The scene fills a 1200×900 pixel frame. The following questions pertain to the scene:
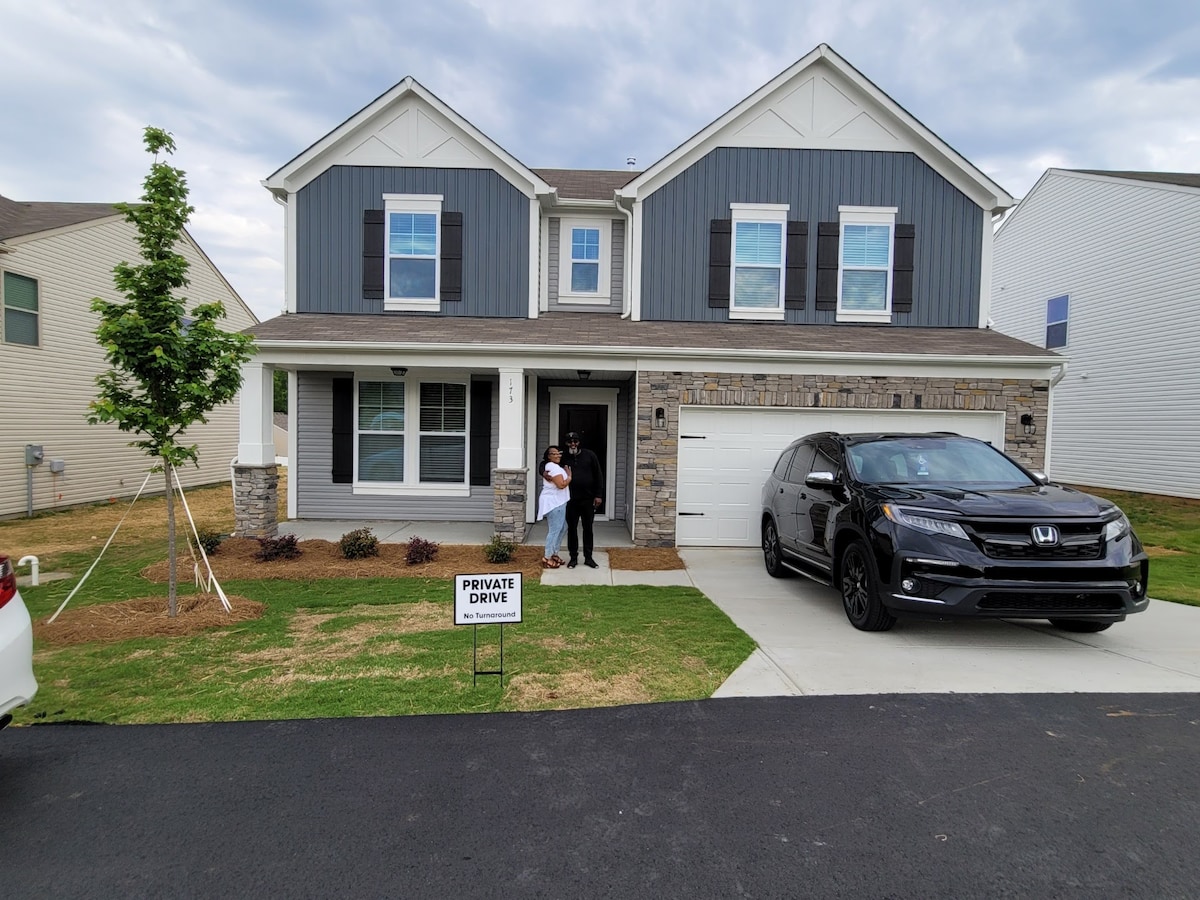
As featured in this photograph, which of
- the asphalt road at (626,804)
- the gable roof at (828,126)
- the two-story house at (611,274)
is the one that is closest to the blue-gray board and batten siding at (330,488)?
the two-story house at (611,274)

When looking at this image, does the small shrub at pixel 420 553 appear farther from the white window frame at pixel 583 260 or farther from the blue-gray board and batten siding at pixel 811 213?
the white window frame at pixel 583 260

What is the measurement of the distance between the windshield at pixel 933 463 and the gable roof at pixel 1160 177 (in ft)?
47.1

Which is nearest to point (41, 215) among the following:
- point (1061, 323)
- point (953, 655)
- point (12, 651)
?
point (12, 651)

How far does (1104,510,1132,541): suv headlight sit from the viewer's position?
5.11m

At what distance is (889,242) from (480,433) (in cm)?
773

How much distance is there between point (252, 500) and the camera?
31.7 ft

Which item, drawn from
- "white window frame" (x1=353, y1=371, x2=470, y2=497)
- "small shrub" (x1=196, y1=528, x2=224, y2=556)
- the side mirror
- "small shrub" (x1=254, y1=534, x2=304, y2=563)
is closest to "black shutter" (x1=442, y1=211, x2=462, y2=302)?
"white window frame" (x1=353, y1=371, x2=470, y2=497)

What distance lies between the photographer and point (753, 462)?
392 inches

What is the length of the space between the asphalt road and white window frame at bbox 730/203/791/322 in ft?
26.1

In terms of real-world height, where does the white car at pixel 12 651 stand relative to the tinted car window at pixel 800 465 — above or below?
below

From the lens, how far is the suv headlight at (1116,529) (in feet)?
16.8

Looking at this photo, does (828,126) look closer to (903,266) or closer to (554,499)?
(903,266)

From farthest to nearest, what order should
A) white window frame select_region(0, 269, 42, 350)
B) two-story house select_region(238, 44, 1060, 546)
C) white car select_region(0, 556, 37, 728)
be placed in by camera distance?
white window frame select_region(0, 269, 42, 350), two-story house select_region(238, 44, 1060, 546), white car select_region(0, 556, 37, 728)

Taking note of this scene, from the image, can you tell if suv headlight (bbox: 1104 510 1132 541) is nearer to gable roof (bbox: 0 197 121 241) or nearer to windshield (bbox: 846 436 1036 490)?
windshield (bbox: 846 436 1036 490)
